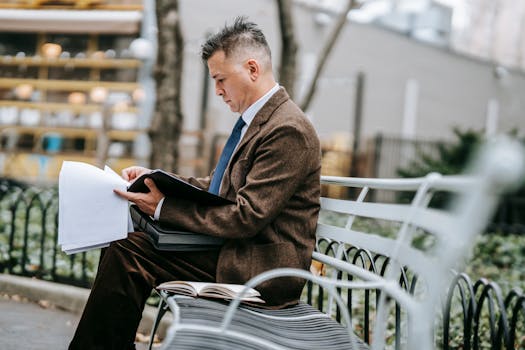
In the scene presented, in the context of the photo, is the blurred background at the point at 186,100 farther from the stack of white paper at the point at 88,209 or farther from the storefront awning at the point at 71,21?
the stack of white paper at the point at 88,209

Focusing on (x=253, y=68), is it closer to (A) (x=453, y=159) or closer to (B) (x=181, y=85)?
(B) (x=181, y=85)

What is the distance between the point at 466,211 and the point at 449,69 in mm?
26469

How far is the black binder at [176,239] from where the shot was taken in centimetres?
296

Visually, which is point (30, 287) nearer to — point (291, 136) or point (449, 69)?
point (291, 136)

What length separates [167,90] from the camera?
8125 millimetres

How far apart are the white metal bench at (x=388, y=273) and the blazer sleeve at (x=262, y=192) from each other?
10.8 inches

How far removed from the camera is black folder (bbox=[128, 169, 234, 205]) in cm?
284

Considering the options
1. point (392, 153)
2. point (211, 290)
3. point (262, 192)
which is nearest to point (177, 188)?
point (262, 192)

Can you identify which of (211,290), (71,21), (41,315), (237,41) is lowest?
(41,315)

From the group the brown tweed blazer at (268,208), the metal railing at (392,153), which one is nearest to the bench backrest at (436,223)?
the brown tweed blazer at (268,208)

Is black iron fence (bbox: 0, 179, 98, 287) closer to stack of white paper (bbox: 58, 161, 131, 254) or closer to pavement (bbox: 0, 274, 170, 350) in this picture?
pavement (bbox: 0, 274, 170, 350)

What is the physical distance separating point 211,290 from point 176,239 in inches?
14.0

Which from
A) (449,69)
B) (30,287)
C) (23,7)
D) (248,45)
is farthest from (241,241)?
(449,69)

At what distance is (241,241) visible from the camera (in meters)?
2.98
